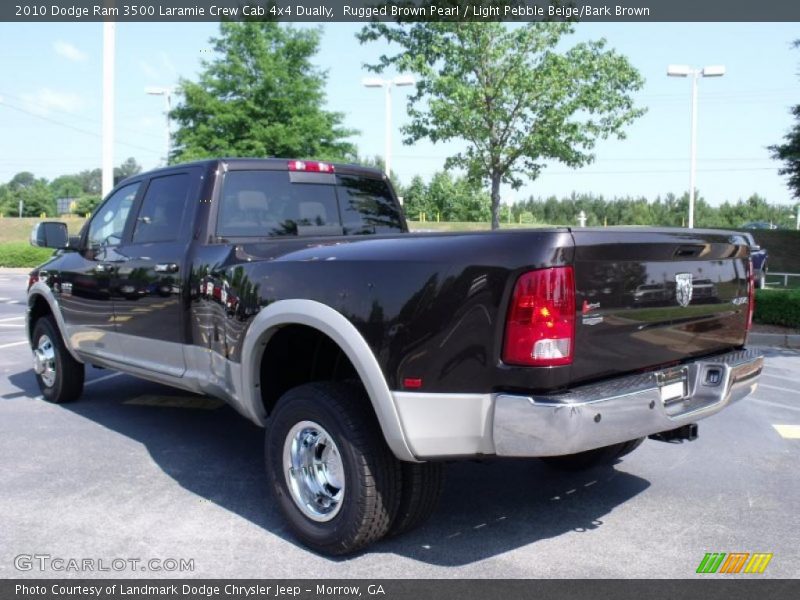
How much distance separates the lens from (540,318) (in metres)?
2.90

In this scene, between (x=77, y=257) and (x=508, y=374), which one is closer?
(x=508, y=374)

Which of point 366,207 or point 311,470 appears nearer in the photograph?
point 311,470

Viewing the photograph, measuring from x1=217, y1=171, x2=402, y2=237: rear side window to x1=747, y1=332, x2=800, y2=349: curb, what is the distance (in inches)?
287

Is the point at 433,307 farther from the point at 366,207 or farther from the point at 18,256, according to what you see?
the point at 18,256

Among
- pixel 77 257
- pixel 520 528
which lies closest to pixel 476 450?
pixel 520 528

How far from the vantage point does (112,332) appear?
5352mm

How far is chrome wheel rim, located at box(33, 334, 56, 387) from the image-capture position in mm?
6465

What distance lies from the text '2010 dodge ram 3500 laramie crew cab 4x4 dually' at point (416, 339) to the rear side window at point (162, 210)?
29 mm

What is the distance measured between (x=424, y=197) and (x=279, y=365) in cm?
5539

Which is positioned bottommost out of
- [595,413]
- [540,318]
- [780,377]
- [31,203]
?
[780,377]

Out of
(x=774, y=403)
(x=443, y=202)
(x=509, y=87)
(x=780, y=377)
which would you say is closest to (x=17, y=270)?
(x=509, y=87)

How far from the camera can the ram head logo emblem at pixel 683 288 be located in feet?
11.4
